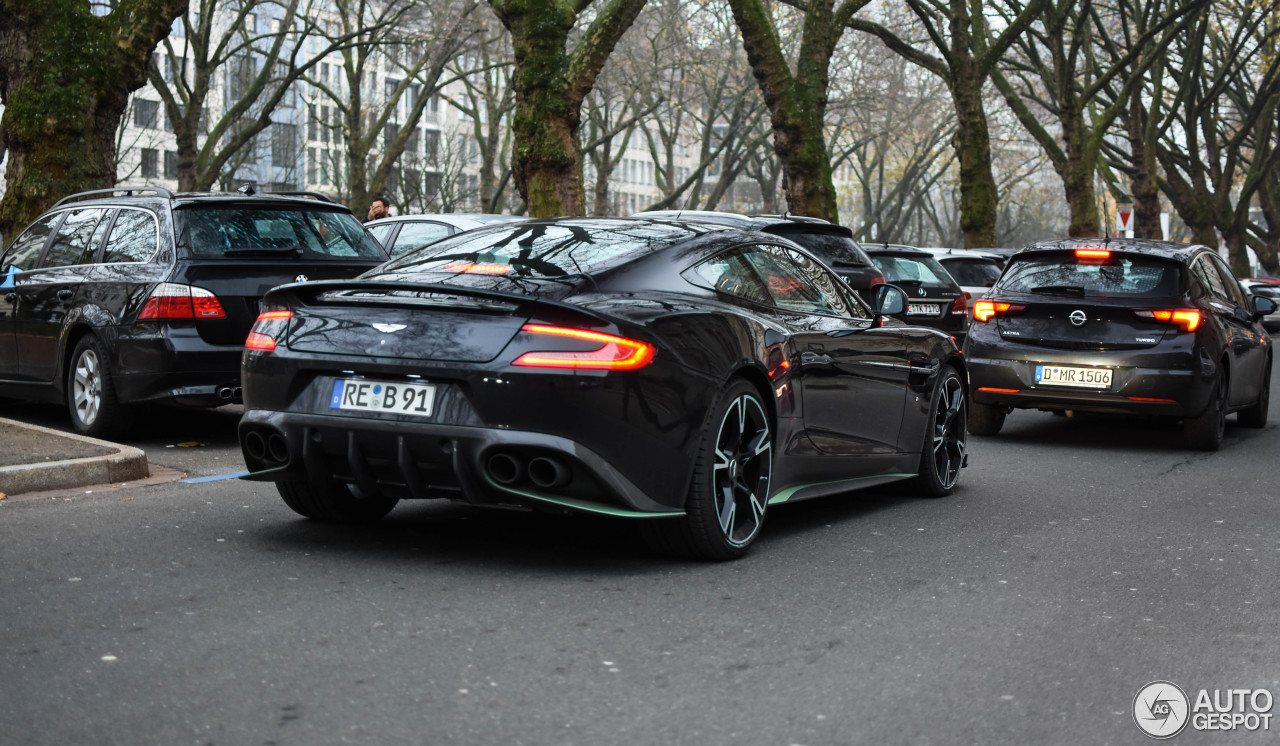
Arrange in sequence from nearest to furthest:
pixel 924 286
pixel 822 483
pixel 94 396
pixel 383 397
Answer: pixel 383 397 → pixel 822 483 → pixel 94 396 → pixel 924 286

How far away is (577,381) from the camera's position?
17.7 ft

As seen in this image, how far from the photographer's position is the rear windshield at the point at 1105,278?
10.8 meters

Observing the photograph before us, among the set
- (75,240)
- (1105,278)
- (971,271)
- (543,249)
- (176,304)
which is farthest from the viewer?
(971,271)

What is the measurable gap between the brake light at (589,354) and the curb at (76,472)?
3.37 meters

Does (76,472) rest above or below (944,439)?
below

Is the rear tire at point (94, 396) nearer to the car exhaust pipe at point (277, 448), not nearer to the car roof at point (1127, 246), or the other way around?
the car exhaust pipe at point (277, 448)

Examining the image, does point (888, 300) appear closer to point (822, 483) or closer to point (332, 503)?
point (822, 483)

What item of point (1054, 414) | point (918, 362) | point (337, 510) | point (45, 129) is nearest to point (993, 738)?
point (337, 510)

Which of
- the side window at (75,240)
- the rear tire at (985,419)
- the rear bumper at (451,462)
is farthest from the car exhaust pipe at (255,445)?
the rear tire at (985,419)

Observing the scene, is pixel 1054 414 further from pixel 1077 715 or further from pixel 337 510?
pixel 1077 715

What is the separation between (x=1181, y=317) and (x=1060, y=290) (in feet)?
2.78

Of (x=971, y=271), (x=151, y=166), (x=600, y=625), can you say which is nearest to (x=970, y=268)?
(x=971, y=271)

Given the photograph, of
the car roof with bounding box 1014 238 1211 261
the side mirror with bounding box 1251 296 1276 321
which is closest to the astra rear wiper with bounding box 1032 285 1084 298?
the car roof with bounding box 1014 238 1211 261

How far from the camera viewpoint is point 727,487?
19.7 feet
